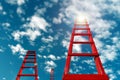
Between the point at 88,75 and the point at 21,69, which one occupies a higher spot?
the point at 21,69

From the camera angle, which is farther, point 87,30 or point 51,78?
point 51,78

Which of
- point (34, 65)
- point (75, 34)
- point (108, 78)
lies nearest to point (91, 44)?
point (75, 34)

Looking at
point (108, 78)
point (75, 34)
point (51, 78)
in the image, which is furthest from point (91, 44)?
point (51, 78)

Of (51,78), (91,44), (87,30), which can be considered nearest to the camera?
(91,44)

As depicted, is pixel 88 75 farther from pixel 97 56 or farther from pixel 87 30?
pixel 87 30

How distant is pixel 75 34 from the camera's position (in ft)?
118

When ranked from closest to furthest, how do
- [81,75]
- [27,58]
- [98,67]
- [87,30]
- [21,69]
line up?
[81,75] < [98,67] < [87,30] < [21,69] < [27,58]

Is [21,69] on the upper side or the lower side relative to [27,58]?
lower

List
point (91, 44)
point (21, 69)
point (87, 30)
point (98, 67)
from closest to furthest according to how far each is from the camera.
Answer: point (98, 67) < point (91, 44) < point (87, 30) < point (21, 69)

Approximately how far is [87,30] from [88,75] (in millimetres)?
11292

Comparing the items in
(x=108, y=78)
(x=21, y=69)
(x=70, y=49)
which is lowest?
(x=108, y=78)

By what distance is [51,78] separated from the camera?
66188 millimetres

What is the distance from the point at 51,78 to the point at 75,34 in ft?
107

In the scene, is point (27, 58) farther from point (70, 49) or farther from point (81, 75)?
point (81, 75)
